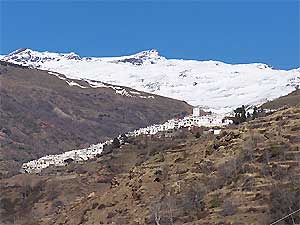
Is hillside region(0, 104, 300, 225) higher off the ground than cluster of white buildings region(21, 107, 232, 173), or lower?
lower

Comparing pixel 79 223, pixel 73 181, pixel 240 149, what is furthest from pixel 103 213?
pixel 73 181

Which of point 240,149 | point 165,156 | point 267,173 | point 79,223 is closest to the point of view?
point 267,173

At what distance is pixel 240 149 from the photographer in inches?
2116

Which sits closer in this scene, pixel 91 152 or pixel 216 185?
pixel 216 185

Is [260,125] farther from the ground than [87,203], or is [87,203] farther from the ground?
[260,125]

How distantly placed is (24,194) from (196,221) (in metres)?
52.1

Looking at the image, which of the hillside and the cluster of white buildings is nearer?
the hillside

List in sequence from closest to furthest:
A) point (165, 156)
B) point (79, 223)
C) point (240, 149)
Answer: point (240, 149)
point (79, 223)
point (165, 156)

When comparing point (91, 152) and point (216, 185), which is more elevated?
point (91, 152)

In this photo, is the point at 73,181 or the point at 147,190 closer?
the point at 147,190

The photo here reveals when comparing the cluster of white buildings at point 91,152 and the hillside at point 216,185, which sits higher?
the cluster of white buildings at point 91,152

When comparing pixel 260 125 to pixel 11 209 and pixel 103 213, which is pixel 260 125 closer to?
pixel 103 213

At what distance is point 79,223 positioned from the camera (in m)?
57.6

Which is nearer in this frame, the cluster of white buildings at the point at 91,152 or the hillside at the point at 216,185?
the hillside at the point at 216,185
